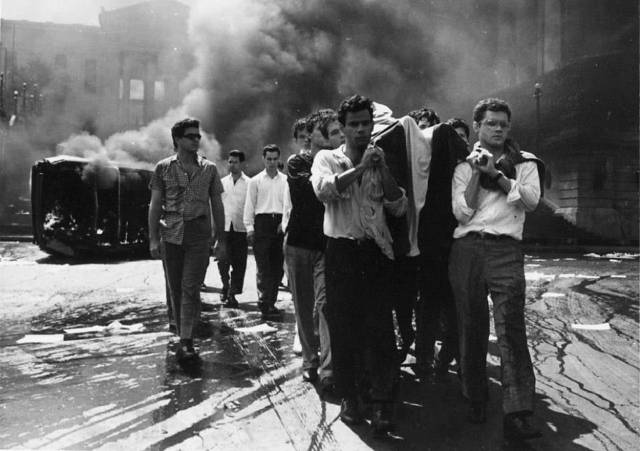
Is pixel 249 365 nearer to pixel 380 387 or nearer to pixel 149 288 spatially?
pixel 380 387

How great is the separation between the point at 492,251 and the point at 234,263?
15.7ft

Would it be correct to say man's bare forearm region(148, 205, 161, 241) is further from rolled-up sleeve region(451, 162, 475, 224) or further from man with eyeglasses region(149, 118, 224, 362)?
rolled-up sleeve region(451, 162, 475, 224)

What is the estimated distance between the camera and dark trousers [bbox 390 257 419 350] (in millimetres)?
3360

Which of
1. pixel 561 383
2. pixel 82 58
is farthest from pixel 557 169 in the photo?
pixel 82 58

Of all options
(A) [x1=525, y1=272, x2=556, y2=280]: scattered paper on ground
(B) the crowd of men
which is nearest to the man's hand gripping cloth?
(B) the crowd of men

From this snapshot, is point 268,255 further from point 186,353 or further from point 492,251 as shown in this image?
point 492,251

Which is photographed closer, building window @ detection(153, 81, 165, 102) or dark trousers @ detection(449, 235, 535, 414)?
dark trousers @ detection(449, 235, 535, 414)

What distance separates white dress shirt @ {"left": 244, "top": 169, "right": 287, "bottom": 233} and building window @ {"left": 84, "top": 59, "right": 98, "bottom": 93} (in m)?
52.7

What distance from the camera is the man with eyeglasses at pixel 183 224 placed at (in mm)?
4680

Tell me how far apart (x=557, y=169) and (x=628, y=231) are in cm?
419

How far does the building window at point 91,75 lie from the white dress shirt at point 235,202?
51605 mm

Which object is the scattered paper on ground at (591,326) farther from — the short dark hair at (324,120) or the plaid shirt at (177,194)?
the plaid shirt at (177,194)

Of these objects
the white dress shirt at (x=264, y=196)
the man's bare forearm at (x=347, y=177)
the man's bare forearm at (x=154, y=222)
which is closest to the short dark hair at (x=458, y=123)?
the man's bare forearm at (x=347, y=177)

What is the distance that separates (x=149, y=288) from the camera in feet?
30.7
